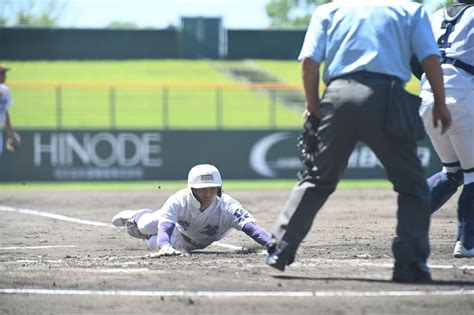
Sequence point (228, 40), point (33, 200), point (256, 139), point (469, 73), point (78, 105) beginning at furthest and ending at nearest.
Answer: point (228, 40) < point (78, 105) < point (256, 139) < point (33, 200) < point (469, 73)

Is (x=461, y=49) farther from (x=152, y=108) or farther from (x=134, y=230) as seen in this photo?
(x=152, y=108)

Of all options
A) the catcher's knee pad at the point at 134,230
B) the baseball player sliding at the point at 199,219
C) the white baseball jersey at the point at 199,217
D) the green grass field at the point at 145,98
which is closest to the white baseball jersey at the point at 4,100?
the catcher's knee pad at the point at 134,230

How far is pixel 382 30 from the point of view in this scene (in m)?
6.60

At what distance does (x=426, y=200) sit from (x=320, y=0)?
34.2m

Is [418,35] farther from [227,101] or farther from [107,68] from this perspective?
[107,68]

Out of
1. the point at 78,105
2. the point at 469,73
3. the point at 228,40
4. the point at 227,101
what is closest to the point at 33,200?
the point at 469,73

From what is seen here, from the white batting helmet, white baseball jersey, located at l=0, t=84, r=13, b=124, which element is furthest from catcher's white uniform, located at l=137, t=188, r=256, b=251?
white baseball jersey, located at l=0, t=84, r=13, b=124

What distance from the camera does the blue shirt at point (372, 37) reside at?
21.6ft

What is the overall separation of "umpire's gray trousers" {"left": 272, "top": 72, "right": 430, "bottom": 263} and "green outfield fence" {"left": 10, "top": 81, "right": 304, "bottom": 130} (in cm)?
2506

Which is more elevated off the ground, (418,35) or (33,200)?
(418,35)

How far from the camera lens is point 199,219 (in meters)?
9.30

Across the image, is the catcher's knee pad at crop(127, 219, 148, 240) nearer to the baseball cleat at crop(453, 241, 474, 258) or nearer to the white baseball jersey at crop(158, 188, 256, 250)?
the white baseball jersey at crop(158, 188, 256, 250)

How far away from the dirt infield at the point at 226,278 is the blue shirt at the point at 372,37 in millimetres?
1393

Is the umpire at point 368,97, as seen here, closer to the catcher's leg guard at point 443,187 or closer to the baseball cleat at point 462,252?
the baseball cleat at point 462,252
